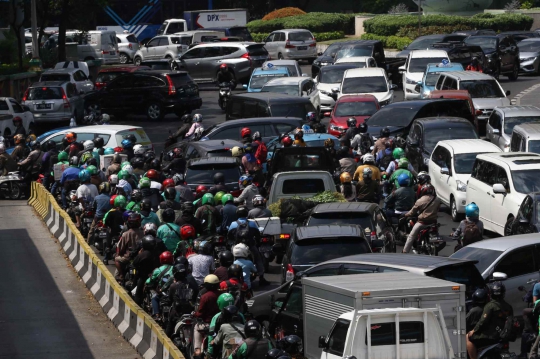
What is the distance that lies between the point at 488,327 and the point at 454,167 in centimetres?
1014

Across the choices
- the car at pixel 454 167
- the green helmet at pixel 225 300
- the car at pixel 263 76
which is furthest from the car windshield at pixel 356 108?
the green helmet at pixel 225 300

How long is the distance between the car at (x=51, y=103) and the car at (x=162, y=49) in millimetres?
20435

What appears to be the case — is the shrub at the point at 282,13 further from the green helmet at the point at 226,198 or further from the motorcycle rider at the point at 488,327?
the motorcycle rider at the point at 488,327

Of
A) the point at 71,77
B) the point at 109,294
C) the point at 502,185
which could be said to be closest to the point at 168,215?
the point at 109,294

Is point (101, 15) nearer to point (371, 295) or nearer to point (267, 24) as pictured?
point (267, 24)

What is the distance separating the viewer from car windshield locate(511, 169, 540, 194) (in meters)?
18.2

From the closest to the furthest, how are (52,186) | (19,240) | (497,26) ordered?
(19,240)
(52,186)
(497,26)

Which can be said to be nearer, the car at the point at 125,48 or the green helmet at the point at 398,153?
the green helmet at the point at 398,153

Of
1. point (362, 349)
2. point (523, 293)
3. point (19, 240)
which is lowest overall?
point (19, 240)

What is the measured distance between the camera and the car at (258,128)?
81.8 feet

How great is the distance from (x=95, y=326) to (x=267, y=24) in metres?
51.5

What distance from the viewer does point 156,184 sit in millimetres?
19312

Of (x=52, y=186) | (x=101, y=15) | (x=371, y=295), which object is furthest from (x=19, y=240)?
(x=101, y=15)

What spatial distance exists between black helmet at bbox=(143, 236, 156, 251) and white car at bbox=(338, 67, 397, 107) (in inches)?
709
